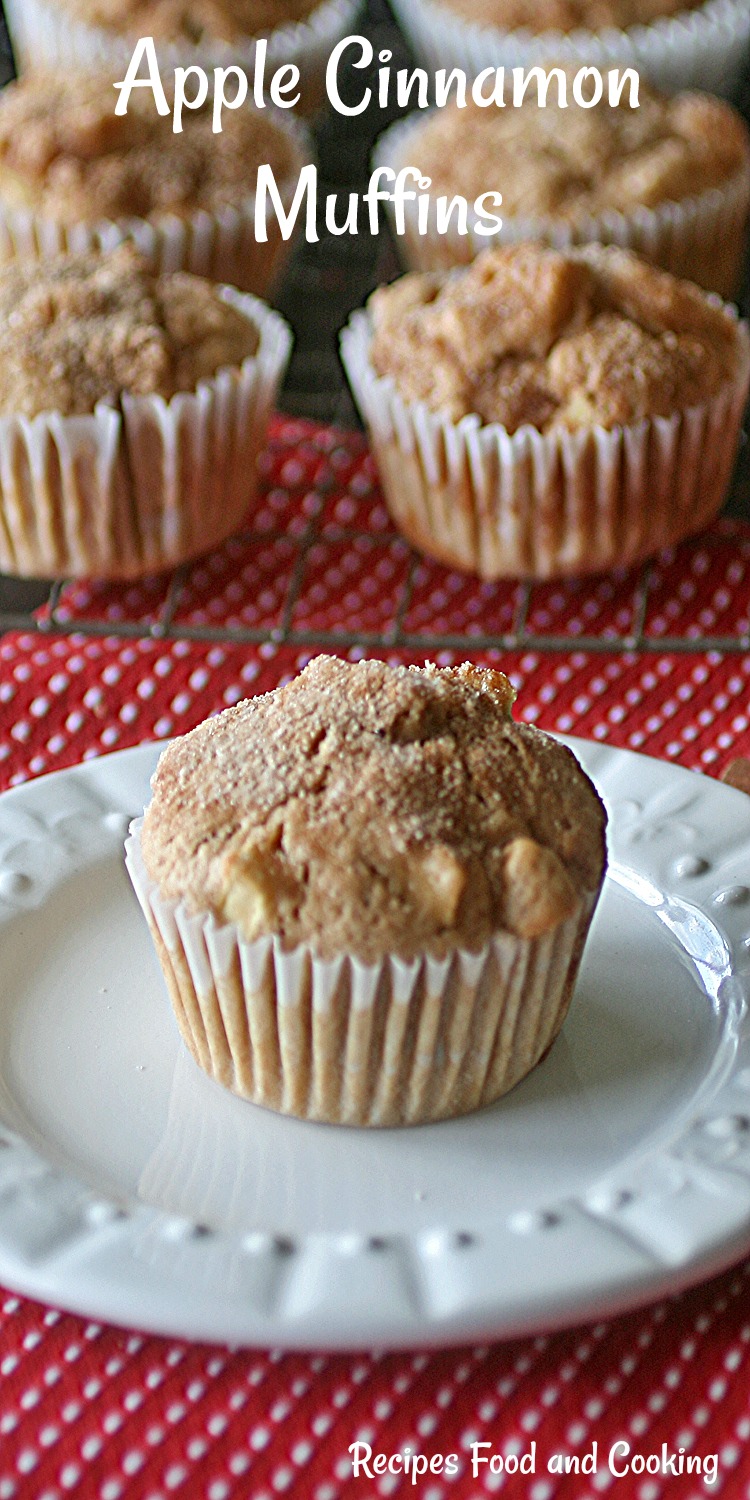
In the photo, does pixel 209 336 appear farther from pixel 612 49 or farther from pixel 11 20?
pixel 11 20

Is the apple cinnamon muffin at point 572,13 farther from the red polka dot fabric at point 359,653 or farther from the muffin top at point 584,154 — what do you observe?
the red polka dot fabric at point 359,653

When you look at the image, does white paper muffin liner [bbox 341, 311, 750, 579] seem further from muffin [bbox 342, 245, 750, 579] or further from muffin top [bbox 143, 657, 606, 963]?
muffin top [bbox 143, 657, 606, 963]

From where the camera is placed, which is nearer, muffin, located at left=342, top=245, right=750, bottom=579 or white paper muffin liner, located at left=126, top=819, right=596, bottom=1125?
white paper muffin liner, located at left=126, top=819, right=596, bottom=1125

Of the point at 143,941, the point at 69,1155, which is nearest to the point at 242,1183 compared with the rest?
the point at 69,1155

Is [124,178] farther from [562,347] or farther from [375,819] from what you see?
[375,819]

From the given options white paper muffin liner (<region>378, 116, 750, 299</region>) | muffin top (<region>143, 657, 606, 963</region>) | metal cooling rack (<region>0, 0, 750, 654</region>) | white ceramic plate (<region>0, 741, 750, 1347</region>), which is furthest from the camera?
white paper muffin liner (<region>378, 116, 750, 299</region>)

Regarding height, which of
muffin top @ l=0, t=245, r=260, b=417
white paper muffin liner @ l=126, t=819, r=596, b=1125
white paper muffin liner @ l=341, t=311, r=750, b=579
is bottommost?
white paper muffin liner @ l=341, t=311, r=750, b=579

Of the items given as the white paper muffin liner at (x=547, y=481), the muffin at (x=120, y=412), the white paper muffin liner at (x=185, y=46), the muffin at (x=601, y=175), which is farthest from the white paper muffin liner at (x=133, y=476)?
the white paper muffin liner at (x=185, y=46)

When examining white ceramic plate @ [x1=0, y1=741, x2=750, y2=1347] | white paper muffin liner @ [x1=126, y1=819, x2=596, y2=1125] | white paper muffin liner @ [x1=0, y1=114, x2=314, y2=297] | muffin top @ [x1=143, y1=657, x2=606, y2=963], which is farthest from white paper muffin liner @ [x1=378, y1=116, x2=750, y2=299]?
white paper muffin liner @ [x1=126, y1=819, x2=596, y2=1125]
